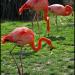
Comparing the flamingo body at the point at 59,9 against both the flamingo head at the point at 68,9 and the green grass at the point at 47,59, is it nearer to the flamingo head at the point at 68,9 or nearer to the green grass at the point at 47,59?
the flamingo head at the point at 68,9

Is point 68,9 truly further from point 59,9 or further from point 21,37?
point 21,37

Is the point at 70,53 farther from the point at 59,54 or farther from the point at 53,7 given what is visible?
the point at 53,7

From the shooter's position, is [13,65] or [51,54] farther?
[51,54]

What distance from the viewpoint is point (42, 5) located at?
20.7ft

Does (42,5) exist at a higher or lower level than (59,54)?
higher

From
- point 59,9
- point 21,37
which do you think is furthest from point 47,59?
point 59,9

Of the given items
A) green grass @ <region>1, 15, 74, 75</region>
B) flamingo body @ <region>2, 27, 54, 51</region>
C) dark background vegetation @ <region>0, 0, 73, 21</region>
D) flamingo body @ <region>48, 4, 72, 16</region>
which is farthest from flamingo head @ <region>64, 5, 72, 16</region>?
dark background vegetation @ <region>0, 0, 73, 21</region>

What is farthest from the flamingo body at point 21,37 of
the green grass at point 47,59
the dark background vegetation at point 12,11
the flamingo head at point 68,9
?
the dark background vegetation at point 12,11

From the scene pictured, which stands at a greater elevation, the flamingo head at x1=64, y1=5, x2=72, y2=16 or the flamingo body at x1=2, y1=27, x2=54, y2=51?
the flamingo head at x1=64, y1=5, x2=72, y2=16

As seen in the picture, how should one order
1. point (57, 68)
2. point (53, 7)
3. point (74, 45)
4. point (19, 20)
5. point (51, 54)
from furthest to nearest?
point (19, 20), point (53, 7), point (74, 45), point (51, 54), point (57, 68)

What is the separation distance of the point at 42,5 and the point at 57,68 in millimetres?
1974

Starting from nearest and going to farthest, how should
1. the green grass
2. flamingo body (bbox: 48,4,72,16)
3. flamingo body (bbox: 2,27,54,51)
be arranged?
flamingo body (bbox: 2,27,54,51), the green grass, flamingo body (bbox: 48,4,72,16)

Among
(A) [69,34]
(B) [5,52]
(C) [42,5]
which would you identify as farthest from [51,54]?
(A) [69,34]

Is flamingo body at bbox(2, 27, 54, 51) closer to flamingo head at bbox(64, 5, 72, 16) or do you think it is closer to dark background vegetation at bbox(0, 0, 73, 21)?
flamingo head at bbox(64, 5, 72, 16)
